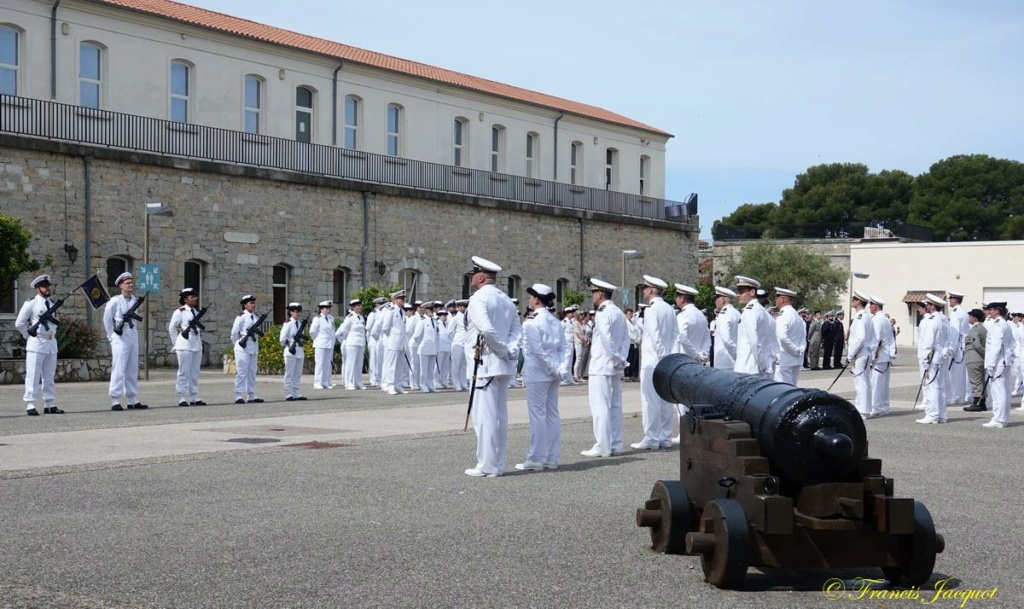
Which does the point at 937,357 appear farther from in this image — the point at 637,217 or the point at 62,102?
the point at 637,217

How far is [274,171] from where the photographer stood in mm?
34688

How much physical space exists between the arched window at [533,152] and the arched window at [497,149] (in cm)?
139

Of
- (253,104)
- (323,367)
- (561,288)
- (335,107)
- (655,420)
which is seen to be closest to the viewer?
(655,420)

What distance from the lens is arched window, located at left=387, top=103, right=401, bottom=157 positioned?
134 feet

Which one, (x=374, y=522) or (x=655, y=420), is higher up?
(x=655, y=420)

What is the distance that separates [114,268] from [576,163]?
22030 millimetres

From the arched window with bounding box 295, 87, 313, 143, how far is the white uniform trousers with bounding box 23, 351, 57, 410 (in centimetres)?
2065

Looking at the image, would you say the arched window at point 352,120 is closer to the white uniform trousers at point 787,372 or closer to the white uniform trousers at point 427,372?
the white uniform trousers at point 427,372

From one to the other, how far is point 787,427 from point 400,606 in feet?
7.01

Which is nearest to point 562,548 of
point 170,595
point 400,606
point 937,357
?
point 400,606

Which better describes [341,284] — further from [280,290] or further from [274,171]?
[274,171]

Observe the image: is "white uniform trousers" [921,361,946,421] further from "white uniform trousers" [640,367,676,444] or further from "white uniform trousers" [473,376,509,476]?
"white uniform trousers" [473,376,509,476]

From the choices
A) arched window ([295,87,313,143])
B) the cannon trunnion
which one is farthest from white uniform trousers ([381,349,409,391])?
the cannon trunnion

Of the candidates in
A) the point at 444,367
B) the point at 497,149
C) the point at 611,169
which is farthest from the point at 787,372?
the point at 611,169
